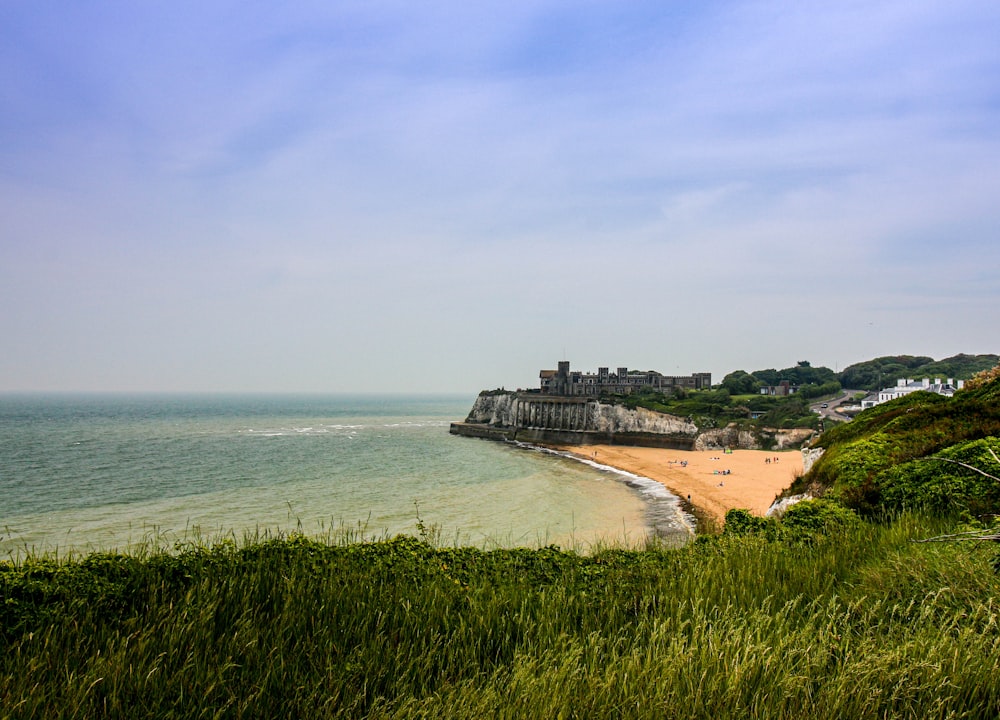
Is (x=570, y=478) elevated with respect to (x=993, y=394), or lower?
lower

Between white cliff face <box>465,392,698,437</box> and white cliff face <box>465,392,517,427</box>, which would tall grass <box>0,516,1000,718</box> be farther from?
white cliff face <box>465,392,517,427</box>

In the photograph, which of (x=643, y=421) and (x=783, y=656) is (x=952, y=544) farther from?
(x=643, y=421)

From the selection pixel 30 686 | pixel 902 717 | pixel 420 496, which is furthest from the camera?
pixel 420 496

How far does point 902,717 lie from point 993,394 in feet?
56.1

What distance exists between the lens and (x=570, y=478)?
129 ft

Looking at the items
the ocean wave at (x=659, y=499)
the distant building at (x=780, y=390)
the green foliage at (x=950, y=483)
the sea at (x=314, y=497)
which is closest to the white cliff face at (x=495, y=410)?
the sea at (x=314, y=497)

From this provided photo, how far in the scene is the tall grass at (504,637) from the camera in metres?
3.27

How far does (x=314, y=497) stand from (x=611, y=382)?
85.3m

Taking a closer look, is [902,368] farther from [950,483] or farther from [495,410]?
[950,483]

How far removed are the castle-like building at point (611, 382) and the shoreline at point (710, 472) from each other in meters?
34.1

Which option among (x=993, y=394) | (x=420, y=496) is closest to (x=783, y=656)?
(x=993, y=394)

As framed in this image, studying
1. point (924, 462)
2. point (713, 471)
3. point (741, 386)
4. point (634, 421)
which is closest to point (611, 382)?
point (741, 386)

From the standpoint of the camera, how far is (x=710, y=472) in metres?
42.3

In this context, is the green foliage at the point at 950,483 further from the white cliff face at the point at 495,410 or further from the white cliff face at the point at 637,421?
the white cliff face at the point at 495,410
